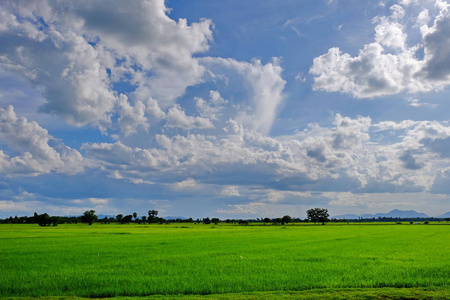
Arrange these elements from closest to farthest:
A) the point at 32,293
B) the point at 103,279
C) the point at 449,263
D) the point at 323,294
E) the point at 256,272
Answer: the point at 323,294 → the point at 32,293 → the point at 103,279 → the point at 256,272 → the point at 449,263

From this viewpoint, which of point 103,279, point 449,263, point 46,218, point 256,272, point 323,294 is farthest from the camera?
point 46,218

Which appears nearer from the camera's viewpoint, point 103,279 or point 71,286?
point 71,286

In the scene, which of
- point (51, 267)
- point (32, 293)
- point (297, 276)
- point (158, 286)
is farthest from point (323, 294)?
point (51, 267)

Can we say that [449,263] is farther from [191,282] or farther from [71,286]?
Answer: [71,286]

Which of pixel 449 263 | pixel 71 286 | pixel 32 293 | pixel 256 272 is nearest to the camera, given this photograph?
pixel 32 293

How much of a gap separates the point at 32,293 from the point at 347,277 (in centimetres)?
1617

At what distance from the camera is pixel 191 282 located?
17469 millimetres

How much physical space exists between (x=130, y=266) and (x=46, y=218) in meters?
171

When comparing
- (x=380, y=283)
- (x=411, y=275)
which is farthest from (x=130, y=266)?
(x=411, y=275)

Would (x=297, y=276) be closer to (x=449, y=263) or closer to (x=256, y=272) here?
(x=256, y=272)

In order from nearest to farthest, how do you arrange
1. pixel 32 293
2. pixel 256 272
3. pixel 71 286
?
pixel 32 293 → pixel 71 286 → pixel 256 272

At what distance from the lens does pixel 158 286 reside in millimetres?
16766

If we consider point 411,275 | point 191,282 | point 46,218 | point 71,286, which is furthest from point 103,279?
point 46,218

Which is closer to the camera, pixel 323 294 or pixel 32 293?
pixel 323 294
